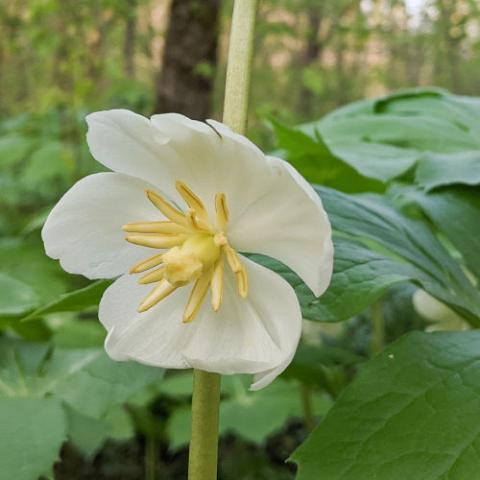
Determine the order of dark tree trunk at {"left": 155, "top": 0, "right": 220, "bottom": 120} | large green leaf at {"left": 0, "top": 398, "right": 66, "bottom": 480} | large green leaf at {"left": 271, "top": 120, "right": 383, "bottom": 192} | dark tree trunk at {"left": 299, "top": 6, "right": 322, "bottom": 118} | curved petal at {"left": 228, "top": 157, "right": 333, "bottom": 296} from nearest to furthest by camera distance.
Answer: curved petal at {"left": 228, "top": 157, "right": 333, "bottom": 296}, large green leaf at {"left": 0, "top": 398, "right": 66, "bottom": 480}, large green leaf at {"left": 271, "top": 120, "right": 383, "bottom": 192}, dark tree trunk at {"left": 155, "top": 0, "right": 220, "bottom": 120}, dark tree trunk at {"left": 299, "top": 6, "right": 322, "bottom": 118}

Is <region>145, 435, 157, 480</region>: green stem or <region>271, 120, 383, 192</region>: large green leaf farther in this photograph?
<region>145, 435, 157, 480</region>: green stem

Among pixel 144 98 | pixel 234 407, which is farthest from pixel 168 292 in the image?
pixel 144 98

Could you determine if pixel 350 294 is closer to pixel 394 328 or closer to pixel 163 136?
pixel 163 136

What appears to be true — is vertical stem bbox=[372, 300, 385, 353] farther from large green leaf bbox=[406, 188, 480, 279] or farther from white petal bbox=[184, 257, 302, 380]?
white petal bbox=[184, 257, 302, 380]

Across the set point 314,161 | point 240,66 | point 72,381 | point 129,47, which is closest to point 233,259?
point 240,66

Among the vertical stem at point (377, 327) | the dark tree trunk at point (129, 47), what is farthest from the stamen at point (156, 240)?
the dark tree trunk at point (129, 47)

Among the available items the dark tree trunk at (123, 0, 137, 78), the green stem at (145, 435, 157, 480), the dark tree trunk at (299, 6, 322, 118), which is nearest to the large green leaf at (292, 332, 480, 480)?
the green stem at (145, 435, 157, 480)

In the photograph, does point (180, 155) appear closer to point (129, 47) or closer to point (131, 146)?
point (131, 146)
